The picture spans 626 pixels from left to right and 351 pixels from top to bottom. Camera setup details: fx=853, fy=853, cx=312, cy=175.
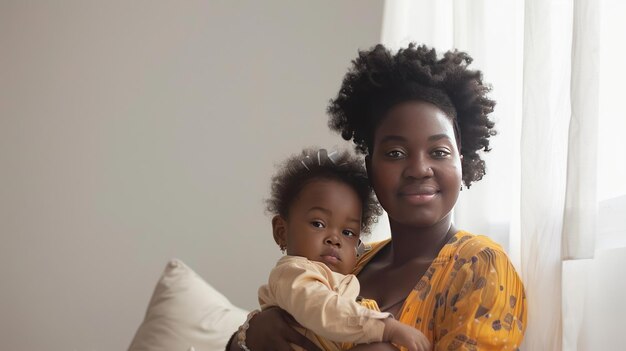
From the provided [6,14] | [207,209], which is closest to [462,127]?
[207,209]

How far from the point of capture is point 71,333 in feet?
9.77

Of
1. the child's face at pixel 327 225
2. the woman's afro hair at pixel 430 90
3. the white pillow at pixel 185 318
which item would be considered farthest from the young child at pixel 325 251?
the white pillow at pixel 185 318

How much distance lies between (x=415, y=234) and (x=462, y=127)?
0.71ft

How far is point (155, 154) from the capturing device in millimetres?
3008

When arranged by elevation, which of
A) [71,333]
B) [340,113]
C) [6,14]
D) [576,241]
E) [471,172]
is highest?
[6,14]

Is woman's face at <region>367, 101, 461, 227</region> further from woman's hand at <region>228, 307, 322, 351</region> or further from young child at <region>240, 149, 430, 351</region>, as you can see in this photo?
woman's hand at <region>228, 307, 322, 351</region>

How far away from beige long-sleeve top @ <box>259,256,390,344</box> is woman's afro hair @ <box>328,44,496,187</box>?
0.32 metres

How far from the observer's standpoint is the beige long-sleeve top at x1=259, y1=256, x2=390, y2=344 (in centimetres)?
128

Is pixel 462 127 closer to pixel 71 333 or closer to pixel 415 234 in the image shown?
pixel 415 234

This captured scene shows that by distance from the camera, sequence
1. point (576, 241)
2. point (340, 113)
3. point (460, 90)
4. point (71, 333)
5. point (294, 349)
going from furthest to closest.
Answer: point (71, 333)
point (340, 113)
point (460, 90)
point (294, 349)
point (576, 241)

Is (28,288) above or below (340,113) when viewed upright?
below

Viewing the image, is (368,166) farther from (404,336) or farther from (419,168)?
(404,336)

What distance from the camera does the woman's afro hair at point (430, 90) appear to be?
4.99 feet

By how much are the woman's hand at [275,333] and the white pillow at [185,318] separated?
2.80 ft
